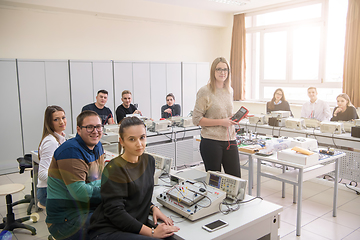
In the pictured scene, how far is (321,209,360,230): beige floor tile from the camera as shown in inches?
120

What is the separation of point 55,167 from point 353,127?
145 inches

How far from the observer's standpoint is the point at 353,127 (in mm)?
3861

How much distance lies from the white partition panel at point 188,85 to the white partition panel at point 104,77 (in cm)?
193

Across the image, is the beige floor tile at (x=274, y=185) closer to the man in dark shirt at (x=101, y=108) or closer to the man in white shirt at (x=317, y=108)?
the man in white shirt at (x=317, y=108)

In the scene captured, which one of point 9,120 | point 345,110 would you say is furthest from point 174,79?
point 345,110

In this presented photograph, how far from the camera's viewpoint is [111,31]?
6.45 meters

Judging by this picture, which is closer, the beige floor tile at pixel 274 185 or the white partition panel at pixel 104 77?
the beige floor tile at pixel 274 185

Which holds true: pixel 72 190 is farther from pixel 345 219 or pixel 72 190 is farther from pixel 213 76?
pixel 345 219

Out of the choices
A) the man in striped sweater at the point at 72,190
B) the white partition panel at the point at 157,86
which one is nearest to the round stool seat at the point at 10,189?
the man in striped sweater at the point at 72,190

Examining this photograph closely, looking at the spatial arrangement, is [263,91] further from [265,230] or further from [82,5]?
[265,230]

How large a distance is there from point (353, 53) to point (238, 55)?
283 centimetres

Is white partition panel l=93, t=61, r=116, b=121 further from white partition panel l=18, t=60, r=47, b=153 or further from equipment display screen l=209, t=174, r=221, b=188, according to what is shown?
equipment display screen l=209, t=174, r=221, b=188

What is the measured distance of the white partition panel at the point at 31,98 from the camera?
5.11 meters

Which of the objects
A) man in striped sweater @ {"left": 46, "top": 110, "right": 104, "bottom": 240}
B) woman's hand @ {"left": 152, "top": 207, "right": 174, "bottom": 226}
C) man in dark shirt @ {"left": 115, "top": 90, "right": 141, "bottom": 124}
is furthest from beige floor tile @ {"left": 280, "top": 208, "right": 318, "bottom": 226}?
man in dark shirt @ {"left": 115, "top": 90, "right": 141, "bottom": 124}
